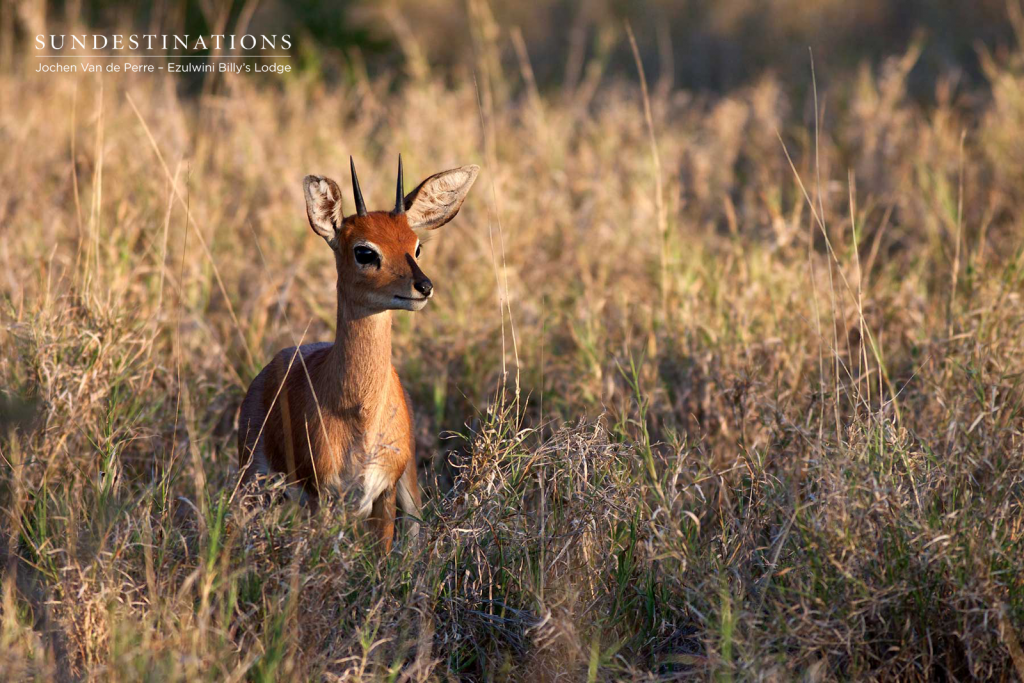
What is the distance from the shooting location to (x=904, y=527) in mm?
2906

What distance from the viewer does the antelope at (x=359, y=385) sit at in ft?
11.7

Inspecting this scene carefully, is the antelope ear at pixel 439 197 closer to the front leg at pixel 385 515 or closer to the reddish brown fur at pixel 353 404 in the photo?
the reddish brown fur at pixel 353 404

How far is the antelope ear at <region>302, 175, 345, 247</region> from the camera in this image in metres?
3.62

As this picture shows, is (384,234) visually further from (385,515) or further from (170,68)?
(170,68)

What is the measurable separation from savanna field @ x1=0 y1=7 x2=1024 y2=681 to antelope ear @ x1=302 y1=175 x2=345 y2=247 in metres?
0.58

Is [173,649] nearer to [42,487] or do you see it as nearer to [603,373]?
[42,487]

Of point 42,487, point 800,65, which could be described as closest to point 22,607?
point 42,487

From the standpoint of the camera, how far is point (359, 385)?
143 inches

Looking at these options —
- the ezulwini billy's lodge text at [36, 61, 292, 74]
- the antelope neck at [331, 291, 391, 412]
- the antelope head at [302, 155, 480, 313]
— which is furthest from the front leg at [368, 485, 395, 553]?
the ezulwini billy's lodge text at [36, 61, 292, 74]

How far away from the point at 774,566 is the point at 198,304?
341cm

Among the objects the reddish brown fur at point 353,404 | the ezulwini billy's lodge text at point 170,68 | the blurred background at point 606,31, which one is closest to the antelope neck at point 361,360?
the reddish brown fur at point 353,404

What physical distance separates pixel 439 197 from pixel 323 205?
0.43 meters

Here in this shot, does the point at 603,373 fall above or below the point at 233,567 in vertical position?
above

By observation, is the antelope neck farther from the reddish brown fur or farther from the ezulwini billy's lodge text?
the ezulwini billy's lodge text
